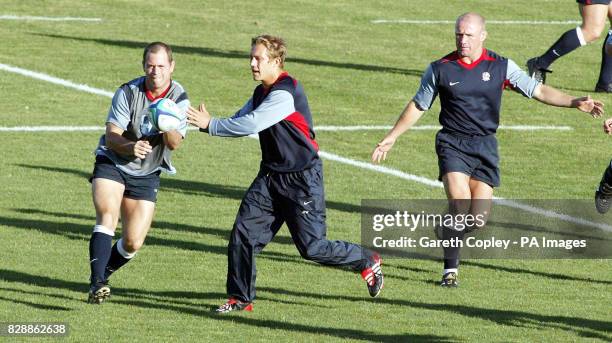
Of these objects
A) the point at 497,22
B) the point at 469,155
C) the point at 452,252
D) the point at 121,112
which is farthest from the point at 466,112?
the point at 497,22

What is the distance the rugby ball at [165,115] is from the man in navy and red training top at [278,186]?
0.50 m

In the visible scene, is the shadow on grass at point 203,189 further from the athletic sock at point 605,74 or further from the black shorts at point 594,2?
the athletic sock at point 605,74

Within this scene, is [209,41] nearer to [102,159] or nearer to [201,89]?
[201,89]

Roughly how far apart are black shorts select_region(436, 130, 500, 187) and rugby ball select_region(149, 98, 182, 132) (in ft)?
9.57

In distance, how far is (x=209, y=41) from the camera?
1027 inches

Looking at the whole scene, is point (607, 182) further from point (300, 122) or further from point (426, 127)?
point (426, 127)

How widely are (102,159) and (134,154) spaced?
0.66 metres

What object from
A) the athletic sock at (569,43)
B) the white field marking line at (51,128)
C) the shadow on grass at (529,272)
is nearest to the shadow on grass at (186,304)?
the shadow on grass at (529,272)

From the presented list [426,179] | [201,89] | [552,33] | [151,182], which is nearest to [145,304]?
[151,182]

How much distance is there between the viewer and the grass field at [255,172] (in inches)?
465

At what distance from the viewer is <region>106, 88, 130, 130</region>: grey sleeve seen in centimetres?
1192

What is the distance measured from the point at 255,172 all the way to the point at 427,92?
5.40 m

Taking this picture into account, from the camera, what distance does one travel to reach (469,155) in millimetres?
13250

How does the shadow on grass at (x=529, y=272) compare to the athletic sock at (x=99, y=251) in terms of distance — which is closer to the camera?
the athletic sock at (x=99, y=251)
